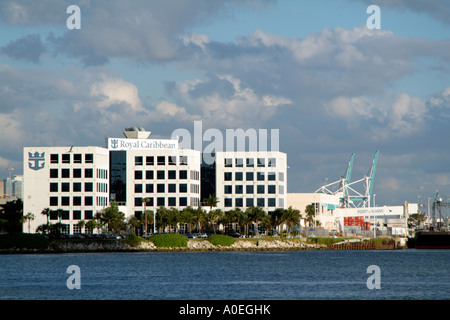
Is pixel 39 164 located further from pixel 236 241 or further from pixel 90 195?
pixel 236 241

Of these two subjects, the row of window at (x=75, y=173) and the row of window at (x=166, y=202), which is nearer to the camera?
the row of window at (x=75, y=173)

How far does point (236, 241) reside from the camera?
159m

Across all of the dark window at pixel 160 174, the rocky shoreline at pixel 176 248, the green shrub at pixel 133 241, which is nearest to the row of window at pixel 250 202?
the rocky shoreline at pixel 176 248

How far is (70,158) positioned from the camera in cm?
16788

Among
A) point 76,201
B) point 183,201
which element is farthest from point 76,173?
point 183,201

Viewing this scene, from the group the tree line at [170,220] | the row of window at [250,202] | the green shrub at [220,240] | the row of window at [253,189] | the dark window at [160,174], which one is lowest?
the green shrub at [220,240]

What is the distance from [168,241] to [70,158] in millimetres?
32846

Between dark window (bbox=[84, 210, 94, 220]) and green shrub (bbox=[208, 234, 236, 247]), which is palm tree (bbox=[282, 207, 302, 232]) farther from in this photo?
dark window (bbox=[84, 210, 94, 220])

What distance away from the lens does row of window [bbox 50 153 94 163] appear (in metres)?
168

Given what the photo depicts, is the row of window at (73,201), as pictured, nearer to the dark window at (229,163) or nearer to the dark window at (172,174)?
the dark window at (172,174)

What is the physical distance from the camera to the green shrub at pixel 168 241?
150250mm
